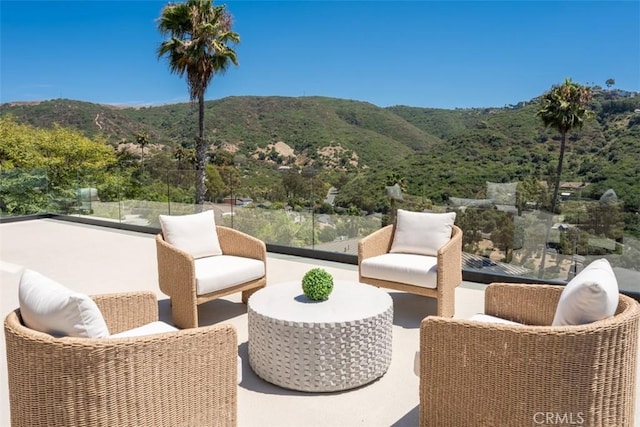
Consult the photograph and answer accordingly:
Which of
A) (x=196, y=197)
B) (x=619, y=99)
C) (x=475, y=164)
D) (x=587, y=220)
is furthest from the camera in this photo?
(x=619, y=99)

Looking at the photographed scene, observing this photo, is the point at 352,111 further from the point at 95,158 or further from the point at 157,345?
the point at 157,345

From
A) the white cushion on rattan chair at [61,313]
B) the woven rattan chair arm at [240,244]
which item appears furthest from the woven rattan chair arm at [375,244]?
the white cushion on rattan chair at [61,313]

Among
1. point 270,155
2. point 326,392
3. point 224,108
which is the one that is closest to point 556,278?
point 326,392

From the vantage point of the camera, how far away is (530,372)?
5.97 ft

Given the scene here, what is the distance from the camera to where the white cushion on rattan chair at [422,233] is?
412 centimetres

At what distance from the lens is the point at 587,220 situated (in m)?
4.69

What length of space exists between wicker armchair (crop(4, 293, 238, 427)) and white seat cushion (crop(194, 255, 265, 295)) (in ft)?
5.62

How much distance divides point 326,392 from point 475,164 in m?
16.2

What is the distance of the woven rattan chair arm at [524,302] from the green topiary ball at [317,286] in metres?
0.97

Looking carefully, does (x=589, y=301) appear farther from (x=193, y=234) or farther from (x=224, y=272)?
(x=193, y=234)

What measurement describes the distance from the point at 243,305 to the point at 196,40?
982cm

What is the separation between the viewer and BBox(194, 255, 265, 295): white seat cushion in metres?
3.62

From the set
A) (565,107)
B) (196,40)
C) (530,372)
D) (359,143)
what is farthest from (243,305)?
(359,143)

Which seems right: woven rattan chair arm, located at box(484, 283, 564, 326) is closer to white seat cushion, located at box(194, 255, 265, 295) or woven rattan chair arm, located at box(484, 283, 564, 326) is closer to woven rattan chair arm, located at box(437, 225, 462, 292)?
woven rattan chair arm, located at box(437, 225, 462, 292)
